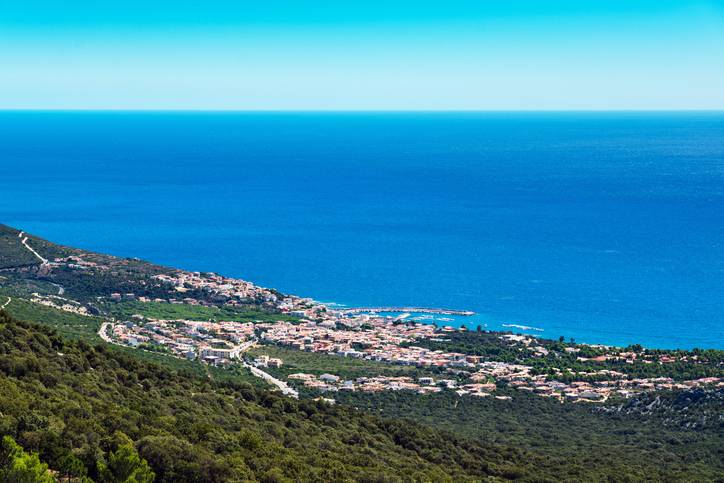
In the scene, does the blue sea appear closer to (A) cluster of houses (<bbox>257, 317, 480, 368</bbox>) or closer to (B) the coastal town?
(B) the coastal town

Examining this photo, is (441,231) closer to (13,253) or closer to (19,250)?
(19,250)

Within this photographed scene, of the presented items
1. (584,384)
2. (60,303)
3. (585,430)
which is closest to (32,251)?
(60,303)

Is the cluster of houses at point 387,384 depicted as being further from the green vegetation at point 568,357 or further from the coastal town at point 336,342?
the green vegetation at point 568,357

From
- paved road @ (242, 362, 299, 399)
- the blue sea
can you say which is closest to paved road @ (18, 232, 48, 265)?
the blue sea

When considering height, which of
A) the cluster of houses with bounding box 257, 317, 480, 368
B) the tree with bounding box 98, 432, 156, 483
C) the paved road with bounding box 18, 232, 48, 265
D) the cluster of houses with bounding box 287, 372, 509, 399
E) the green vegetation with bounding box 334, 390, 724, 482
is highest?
the tree with bounding box 98, 432, 156, 483

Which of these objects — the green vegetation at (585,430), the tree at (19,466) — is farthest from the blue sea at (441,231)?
the tree at (19,466)
